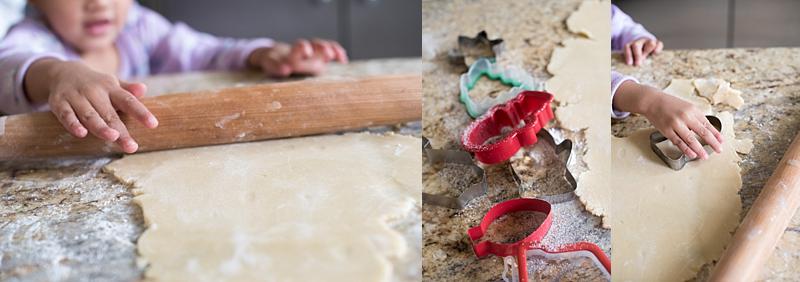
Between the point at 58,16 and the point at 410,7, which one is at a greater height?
the point at 58,16

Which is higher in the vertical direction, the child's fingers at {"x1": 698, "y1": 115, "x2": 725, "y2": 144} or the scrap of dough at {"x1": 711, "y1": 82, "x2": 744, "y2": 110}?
the scrap of dough at {"x1": 711, "y1": 82, "x2": 744, "y2": 110}

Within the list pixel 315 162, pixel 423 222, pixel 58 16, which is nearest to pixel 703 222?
pixel 423 222

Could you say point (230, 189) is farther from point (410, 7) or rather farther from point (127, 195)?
point (410, 7)

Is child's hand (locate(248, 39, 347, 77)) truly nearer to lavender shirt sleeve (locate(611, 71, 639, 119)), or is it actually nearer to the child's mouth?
the child's mouth

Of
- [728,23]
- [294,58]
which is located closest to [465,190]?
[294,58]

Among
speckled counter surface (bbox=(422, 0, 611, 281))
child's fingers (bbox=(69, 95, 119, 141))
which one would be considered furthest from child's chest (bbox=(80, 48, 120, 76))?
speckled counter surface (bbox=(422, 0, 611, 281))

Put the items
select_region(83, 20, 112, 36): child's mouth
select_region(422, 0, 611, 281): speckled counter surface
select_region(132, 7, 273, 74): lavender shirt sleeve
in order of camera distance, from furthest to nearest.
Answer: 1. select_region(132, 7, 273, 74): lavender shirt sleeve
2. select_region(83, 20, 112, 36): child's mouth
3. select_region(422, 0, 611, 281): speckled counter surface
